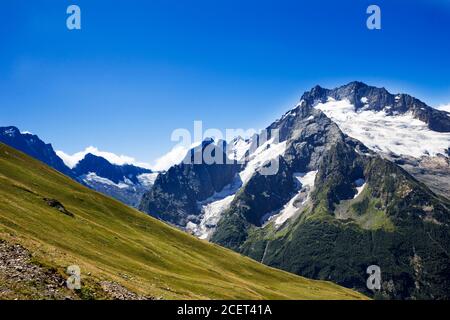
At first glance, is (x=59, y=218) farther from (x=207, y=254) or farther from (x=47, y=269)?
(x=207, y=254)

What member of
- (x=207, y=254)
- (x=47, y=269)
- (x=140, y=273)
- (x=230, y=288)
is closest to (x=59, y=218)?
(x=140, y=273)

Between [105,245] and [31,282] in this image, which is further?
[105,245]

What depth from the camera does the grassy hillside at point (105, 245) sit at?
60656 mm

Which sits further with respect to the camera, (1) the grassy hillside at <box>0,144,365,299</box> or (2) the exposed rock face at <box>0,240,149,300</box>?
(1) the grassy hillside at <box>0,144,365,299</box>

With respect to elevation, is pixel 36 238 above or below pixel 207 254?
above

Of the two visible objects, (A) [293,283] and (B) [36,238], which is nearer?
(B) [36,238]

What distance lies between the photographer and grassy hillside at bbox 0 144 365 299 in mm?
60656

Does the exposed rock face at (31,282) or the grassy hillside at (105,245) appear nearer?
the exposed rock face at (31,282)

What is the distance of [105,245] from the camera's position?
89250mm

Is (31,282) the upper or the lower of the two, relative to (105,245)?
upper
